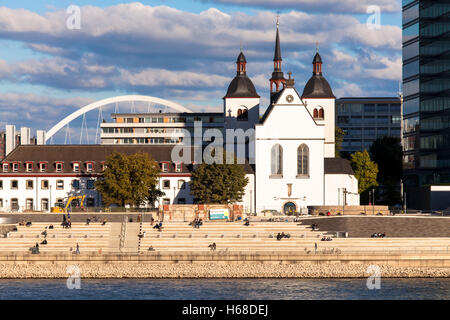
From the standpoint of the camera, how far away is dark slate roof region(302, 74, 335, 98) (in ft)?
446

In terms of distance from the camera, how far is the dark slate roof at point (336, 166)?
408 ft

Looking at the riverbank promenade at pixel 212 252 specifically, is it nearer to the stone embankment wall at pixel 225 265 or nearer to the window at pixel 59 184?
the stone embankment wall at pixel 225 265

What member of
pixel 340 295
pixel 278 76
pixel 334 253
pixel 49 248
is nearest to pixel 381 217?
pixel 334 253

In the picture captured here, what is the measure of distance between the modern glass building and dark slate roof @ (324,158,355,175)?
31.5ft

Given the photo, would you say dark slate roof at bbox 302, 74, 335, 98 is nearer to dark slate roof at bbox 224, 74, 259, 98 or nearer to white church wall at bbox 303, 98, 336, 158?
white church wall at bbox 303, 98, 336, 158

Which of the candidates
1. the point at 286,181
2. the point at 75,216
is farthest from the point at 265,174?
the point at 75,216

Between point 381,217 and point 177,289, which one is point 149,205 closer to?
point 381,217

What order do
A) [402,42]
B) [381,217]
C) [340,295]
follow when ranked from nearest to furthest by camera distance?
1. [340,295]
2. [381,217]
3. [402,42]

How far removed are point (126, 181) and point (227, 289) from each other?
4167cm

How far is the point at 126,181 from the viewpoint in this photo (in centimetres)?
11106

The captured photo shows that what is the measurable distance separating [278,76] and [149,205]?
128 ft

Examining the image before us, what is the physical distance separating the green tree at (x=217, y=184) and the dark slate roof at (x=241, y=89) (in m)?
23.5

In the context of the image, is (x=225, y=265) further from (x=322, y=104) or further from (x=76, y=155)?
(x=322, y=104)

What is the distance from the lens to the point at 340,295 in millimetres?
68625
